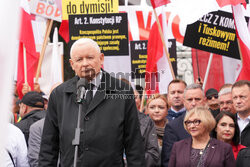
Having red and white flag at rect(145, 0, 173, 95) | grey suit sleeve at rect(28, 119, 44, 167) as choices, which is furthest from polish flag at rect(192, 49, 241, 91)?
grey suit sleeve at rect(28, 119, 44, 167)

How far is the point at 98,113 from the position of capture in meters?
3.33

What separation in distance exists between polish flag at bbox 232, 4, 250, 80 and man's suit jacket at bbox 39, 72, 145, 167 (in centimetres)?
488

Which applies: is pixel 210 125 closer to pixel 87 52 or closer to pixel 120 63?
pixel 87 52

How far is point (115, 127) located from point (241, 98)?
2.76 m

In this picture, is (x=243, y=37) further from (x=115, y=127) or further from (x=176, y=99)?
(x=115, y=127)

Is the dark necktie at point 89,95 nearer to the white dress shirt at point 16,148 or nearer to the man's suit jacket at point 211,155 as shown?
the white dress shirt at point 16,148

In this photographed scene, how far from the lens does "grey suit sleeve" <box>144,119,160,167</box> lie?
5.09 m

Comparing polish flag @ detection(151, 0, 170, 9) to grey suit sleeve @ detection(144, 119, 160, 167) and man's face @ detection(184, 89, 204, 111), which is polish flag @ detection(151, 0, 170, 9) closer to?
man's face @ detection(184, 89, 204, 111)

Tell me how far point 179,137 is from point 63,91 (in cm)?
240

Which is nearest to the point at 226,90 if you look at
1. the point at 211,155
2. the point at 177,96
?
the point at 177,96

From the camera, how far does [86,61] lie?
3316 millimetres

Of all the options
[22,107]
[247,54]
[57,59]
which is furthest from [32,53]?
[247,54]

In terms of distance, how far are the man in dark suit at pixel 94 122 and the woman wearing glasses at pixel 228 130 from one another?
2146mm

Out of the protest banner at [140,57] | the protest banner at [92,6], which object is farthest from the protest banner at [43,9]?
the protest banner at [140,57]
